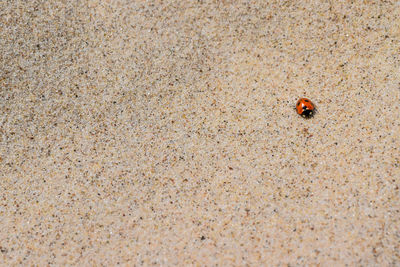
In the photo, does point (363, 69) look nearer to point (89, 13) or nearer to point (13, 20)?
point (89, 13)

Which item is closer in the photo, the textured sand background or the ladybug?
the textured sand background

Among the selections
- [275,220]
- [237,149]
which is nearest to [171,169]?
[237,149]

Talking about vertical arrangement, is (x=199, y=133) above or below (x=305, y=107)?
below

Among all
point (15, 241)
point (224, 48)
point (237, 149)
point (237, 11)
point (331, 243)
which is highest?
point (237, 11)

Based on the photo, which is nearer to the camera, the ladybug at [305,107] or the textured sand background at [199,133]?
the textured sand background at [199,133]
